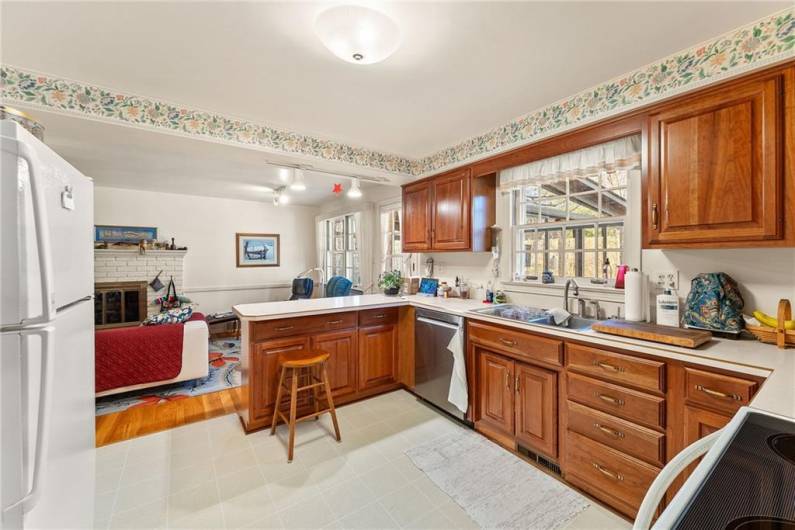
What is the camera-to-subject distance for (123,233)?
513cm

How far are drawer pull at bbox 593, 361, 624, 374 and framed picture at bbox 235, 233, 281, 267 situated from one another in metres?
5.92

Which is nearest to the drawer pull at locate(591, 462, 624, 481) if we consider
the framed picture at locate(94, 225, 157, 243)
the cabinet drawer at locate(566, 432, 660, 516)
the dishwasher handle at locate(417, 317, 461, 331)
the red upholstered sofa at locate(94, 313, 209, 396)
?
the cabinet drawer at locate(566, 432, 660, 516)

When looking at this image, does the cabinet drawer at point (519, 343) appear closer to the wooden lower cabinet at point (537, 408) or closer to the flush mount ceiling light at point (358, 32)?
the wooden lower cabinet at point (537, 408)

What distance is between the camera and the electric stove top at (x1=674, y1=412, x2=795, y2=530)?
574 mm

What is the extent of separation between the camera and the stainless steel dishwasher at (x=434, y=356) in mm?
2664

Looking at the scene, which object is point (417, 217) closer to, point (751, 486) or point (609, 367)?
point (609, 367)

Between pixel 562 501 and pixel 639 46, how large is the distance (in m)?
2.45

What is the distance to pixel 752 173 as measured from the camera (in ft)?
4.98

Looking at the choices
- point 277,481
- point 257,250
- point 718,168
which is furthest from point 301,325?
point 257,250

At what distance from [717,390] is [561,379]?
69 cm

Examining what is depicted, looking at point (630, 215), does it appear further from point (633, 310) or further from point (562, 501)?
point (562, 501)

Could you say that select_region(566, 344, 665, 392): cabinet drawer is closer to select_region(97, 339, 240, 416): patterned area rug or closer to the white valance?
the white valance

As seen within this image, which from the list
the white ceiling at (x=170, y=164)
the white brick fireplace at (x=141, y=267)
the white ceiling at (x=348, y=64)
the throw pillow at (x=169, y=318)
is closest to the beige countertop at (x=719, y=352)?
the throw pillow at (x=169, y=318)

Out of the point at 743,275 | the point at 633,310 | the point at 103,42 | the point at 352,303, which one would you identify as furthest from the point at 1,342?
the point at 743,275
